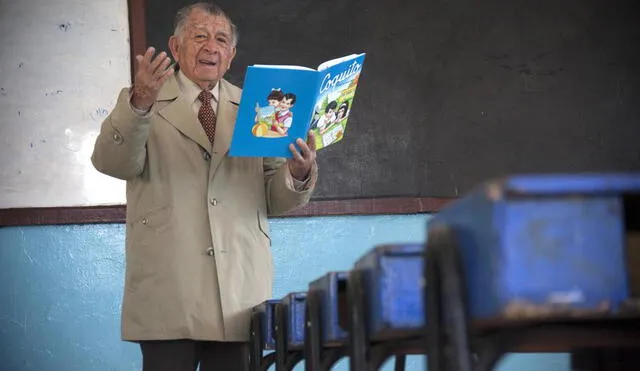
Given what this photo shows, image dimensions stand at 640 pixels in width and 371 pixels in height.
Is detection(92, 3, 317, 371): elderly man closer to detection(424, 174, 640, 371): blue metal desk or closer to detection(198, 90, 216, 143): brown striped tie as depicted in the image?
detection(198, 90, 216, 143): brown striped tie

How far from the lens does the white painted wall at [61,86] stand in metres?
4.65

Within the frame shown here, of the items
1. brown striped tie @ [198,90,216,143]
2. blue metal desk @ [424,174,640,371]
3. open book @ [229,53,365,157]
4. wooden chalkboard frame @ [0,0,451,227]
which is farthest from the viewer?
wooden chalkboard frame @ [0,0,451,227]

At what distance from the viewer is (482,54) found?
4883 millimetres

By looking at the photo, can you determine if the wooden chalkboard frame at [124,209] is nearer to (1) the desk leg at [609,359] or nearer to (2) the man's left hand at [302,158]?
(2) the man's left hand at [302,158]

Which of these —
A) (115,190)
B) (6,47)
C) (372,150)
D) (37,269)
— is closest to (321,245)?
(372,150)

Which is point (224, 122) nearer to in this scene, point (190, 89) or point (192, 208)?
point (190, 89)

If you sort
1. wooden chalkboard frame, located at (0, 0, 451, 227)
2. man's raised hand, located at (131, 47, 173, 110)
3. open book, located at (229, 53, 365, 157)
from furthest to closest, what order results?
wooden chalkboard frame, located at (0, 0, 451, 227), open book, located at (229, 53, 365, 157), man's raised hand, located at (131, 47, 173, 110)

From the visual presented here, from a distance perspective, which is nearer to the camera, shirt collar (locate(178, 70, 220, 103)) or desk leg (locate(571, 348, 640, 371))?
desk leg (locate(571, 348, 640, 371))

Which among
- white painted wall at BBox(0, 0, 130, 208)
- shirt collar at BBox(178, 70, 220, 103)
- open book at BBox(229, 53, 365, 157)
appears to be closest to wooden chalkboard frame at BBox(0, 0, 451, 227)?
white painted wall at BBox(0, 0, 130, 208)

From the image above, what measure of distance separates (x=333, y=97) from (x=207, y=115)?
0.37m

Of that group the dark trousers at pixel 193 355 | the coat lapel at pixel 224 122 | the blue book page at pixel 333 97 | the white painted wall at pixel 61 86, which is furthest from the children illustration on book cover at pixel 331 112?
the white painted wall at pixel 61 86

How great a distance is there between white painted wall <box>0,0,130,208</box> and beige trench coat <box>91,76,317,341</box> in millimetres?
1599

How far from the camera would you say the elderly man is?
9.58 ft

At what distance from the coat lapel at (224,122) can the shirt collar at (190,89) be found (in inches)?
0.6
